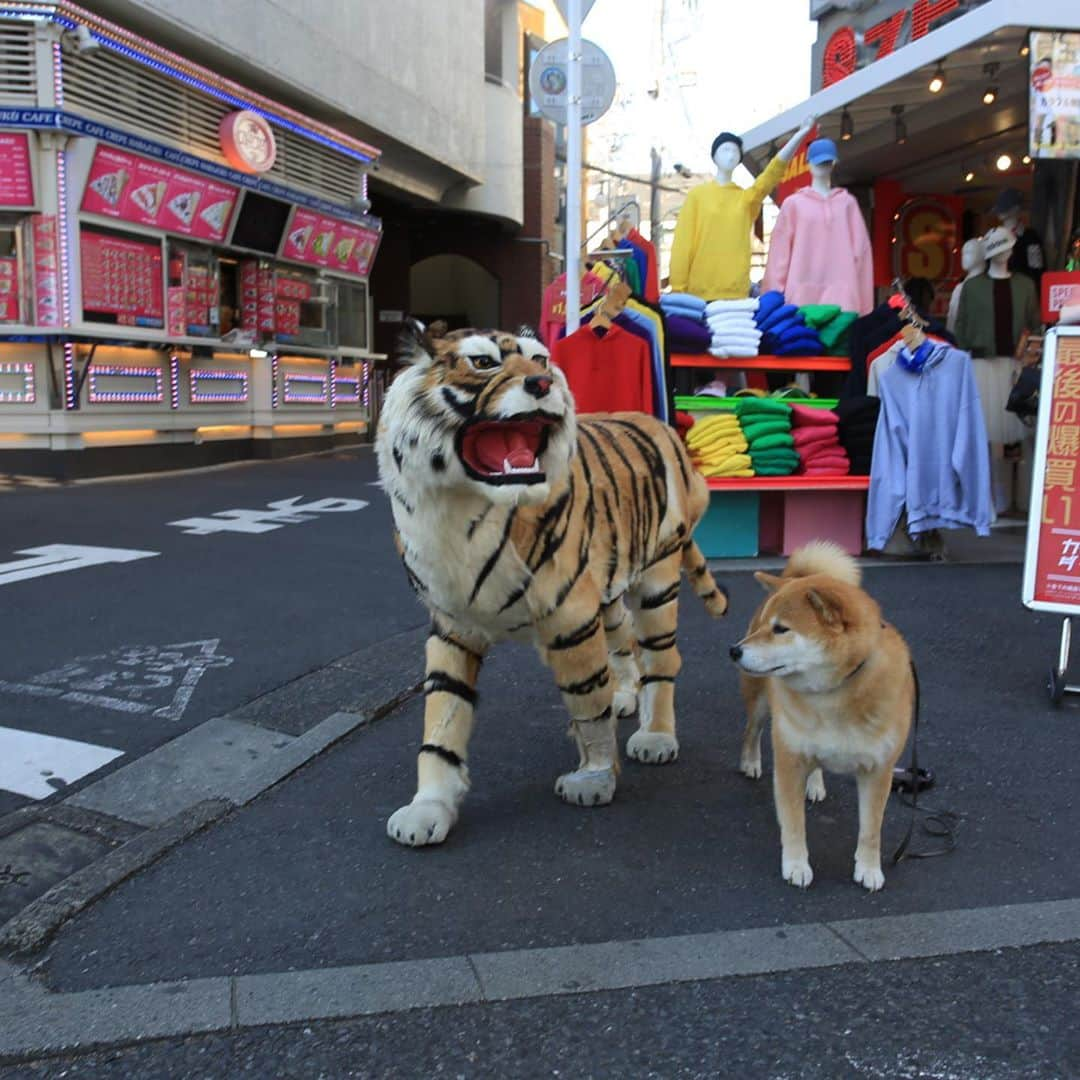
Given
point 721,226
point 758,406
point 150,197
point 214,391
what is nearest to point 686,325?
point 758,406

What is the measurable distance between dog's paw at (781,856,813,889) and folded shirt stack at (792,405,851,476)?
16.2ft

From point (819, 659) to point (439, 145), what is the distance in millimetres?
19013

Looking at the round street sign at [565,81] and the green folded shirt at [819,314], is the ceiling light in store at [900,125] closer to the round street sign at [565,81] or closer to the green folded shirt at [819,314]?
the green folded shirt at [819,314]

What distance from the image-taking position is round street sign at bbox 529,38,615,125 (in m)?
7.03

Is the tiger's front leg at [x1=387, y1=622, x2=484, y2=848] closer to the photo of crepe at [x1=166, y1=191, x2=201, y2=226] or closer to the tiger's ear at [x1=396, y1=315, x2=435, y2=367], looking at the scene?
the tiger's ear at [x1=396, y1=315, x2=435, y2=367]

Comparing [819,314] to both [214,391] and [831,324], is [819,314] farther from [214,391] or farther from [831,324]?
[214,391]

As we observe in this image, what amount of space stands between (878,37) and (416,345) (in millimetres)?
10915

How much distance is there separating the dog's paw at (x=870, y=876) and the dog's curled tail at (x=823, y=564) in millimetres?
844

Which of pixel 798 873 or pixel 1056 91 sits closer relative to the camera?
pixel 798 873

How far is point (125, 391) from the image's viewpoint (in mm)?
12617

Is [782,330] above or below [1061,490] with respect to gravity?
above

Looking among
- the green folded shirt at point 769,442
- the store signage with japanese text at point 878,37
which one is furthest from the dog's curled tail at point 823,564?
the store signage with japanese text at point 878,37

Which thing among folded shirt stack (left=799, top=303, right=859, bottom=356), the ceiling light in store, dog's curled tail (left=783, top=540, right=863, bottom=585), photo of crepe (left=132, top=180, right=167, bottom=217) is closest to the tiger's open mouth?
dog's curled tail (left=783, top=540, right=863, bottom=585)

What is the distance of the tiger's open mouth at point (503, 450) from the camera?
2.71 m
